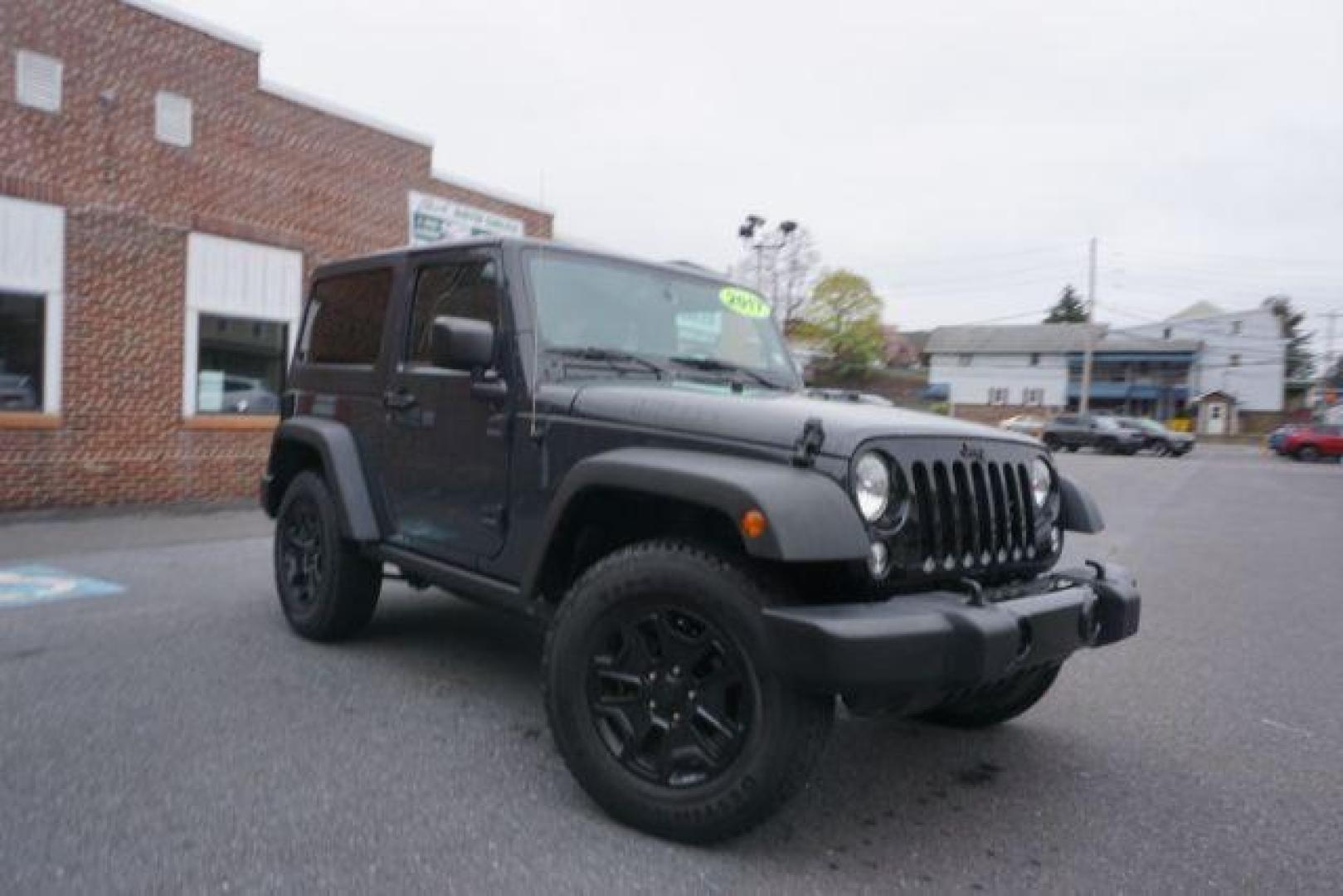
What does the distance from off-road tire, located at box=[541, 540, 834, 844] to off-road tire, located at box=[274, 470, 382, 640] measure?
6.07 ft

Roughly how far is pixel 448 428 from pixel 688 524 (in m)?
1.31

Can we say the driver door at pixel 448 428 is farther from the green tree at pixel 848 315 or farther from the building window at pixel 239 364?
the green tree at pixel 848 315

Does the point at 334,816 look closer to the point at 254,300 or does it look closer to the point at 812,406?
the point at 812,406

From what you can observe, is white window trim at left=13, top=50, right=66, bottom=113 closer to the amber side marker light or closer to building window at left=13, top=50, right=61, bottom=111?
building window at left=13, top=50, right=61, bottom=111

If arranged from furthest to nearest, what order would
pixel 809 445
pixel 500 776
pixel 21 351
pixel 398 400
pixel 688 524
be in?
pixel 21 351 → pixel 398 400 → pixel 500 776 → pixel 688 524 → pixel 809 445

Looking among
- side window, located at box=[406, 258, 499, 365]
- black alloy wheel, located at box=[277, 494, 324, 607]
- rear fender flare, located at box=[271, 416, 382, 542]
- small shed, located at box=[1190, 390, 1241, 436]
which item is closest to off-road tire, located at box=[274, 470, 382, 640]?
black alloy wheel, located at box=[277, 494, 324, 607]

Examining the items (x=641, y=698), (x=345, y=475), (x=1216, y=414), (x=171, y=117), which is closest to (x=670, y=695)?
(x=641, y=698)

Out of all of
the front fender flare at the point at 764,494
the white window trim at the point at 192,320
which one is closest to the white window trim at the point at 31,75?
the white window trim at the point at 192,320

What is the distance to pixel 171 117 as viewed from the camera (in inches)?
428

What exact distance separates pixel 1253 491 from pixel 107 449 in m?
19.1

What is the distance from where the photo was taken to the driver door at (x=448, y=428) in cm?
373

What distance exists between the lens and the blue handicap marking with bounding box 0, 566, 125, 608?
5980 mm

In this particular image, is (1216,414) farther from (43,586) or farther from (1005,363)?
(43,586)

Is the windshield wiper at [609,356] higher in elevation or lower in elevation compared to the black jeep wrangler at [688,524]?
higher
